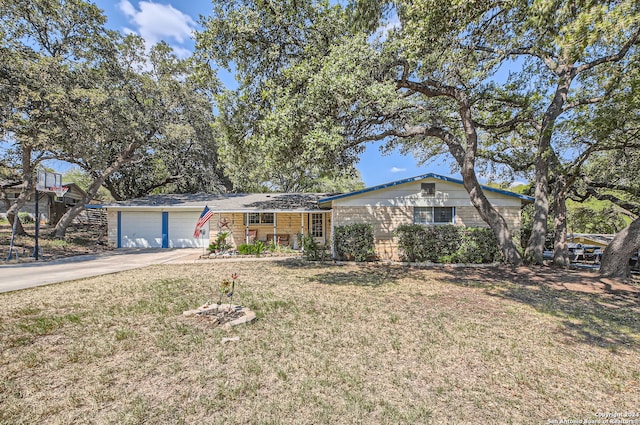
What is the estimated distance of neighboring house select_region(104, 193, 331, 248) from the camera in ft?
52.6

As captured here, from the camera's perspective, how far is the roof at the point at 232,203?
49.3 ft

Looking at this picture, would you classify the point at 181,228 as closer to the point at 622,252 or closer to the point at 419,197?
the point at 419,197

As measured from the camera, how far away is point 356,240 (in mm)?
11852

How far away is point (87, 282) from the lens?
7.86m

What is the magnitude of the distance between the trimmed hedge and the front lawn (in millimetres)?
4698

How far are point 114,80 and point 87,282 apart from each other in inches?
515

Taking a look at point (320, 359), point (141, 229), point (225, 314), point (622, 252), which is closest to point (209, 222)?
point (141, 229)

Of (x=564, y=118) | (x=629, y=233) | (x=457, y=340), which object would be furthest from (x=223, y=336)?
(x=564, y=118)

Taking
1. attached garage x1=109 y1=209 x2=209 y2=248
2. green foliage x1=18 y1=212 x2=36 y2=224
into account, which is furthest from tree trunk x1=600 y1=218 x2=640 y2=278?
green foliage x1=18 y1=212 x2=36 y2=224

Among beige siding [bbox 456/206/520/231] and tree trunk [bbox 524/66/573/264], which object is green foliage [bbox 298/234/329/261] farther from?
tree trunk [bbox 524/66/573/264]

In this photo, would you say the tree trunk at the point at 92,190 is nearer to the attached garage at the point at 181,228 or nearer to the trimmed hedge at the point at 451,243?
the attached garage at the point at 181,228

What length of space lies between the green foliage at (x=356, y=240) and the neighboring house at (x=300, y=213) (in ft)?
2.64

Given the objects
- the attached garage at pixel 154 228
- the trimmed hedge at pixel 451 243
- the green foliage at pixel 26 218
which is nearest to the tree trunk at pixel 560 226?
the trimmed hedge at pixel 451 243

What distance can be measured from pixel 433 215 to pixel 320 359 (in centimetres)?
1034
